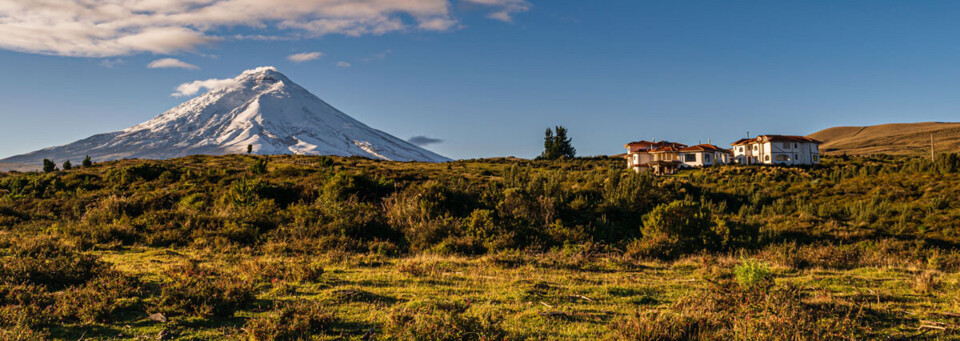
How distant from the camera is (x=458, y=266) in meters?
12.3

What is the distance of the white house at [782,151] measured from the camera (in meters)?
73.1

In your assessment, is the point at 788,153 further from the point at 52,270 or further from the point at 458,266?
the point at 52,270

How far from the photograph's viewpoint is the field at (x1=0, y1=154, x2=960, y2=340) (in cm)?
662

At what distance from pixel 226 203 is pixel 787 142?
8007cm

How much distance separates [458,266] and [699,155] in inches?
2656

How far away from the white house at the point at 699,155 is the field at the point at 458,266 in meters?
42.2

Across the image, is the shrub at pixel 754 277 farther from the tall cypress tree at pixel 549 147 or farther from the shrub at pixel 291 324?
the tall cypress tree at pixel 549 147

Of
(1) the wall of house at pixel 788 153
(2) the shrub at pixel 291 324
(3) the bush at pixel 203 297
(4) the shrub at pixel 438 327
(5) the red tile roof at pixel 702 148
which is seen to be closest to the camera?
(4) the shrub at pixel 438 327

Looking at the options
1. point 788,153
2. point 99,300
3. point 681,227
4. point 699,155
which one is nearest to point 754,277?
point 681,227

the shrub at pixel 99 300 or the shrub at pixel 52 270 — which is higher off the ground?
the shrub at pixel 52 270

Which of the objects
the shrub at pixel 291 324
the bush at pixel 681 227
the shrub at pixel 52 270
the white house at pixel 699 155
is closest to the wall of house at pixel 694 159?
the white house at pixel 699 155

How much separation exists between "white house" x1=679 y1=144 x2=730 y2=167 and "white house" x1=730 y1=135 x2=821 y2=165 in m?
7.39

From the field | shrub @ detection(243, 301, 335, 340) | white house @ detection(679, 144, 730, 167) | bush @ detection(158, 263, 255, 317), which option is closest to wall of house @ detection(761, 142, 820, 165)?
white house @ detection(679, 144, 730, 167)

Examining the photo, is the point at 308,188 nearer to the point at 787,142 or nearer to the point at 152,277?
the point at 152,277
